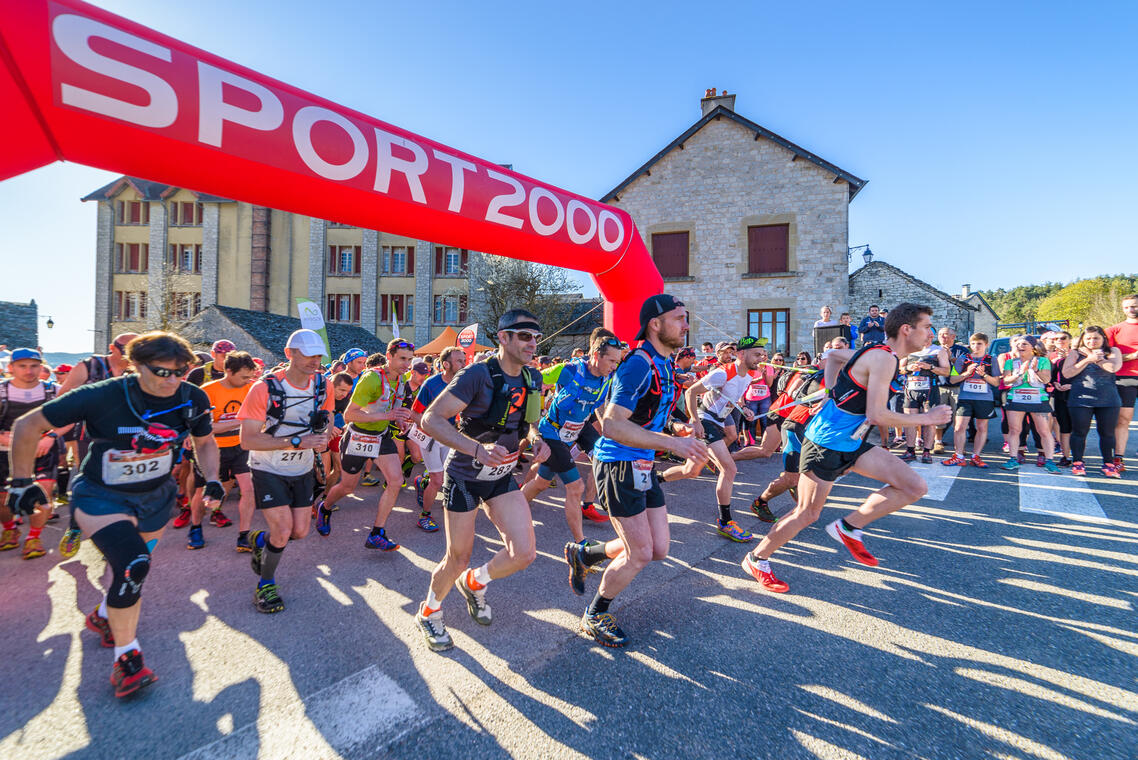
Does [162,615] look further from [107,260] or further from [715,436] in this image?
[107,260]

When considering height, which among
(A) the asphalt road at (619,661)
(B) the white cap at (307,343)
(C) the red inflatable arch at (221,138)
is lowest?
(A) the asphalt road at (619,661)

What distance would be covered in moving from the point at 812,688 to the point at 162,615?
14.1 ft

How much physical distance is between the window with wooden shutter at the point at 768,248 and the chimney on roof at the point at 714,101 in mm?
5607

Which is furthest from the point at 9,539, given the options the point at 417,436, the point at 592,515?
the point at 592,515

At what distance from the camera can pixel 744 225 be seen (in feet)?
64.8

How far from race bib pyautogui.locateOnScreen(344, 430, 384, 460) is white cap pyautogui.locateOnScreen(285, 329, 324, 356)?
1.39 meters

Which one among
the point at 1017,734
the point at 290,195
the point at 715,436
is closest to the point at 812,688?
the point at 1017,734

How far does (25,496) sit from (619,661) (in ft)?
11.1

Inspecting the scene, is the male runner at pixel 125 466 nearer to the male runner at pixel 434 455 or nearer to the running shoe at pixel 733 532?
the male runner at pixel 434 455

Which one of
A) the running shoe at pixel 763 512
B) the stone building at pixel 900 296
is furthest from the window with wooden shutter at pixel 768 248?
the running shoe at pixel 763 512

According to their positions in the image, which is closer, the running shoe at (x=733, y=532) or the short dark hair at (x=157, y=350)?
the short dark hair at (x=157, y=350)

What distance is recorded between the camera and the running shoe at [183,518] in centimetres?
565

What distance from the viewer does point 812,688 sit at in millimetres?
2748

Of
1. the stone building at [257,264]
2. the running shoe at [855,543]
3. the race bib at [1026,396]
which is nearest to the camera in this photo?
the running shoe at [855,543]
